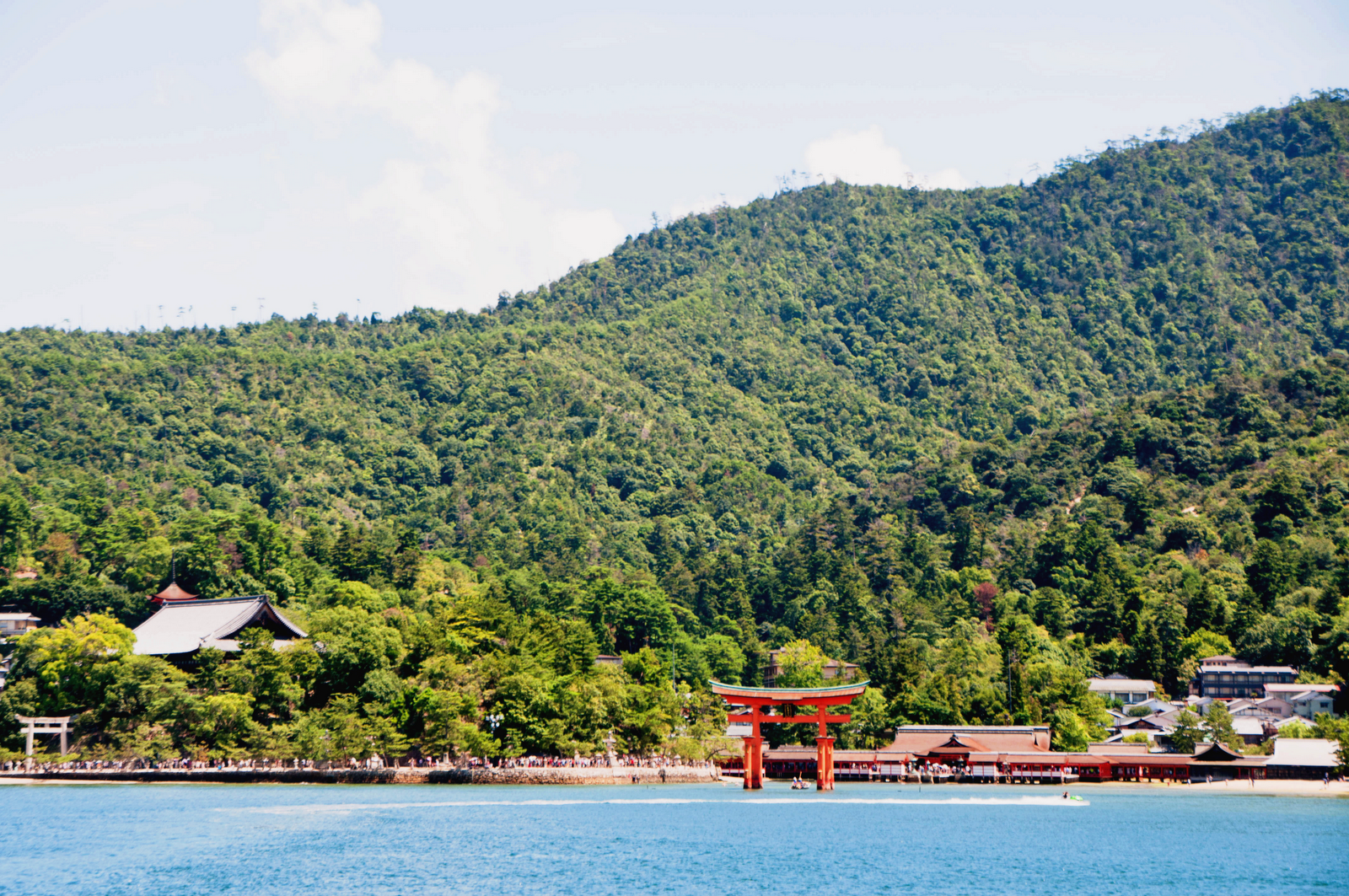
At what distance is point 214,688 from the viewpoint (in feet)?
233

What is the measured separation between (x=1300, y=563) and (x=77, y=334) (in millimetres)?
138415

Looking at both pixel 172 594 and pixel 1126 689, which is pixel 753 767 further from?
pixel 172 594

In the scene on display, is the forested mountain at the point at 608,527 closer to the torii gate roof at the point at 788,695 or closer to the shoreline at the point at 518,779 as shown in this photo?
the shoreline at the point at 518,779

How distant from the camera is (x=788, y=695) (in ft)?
232

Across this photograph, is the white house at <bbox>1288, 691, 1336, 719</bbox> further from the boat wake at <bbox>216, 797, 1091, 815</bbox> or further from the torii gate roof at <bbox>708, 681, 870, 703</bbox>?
the torii gate roof at <bbox>708, 681, 870, 703</bbox>

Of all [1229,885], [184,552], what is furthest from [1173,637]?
[184,552]

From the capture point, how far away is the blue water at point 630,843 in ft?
141

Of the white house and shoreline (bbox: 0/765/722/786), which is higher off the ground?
the white house

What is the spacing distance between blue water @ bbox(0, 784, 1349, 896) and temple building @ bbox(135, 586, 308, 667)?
10395 millimetres

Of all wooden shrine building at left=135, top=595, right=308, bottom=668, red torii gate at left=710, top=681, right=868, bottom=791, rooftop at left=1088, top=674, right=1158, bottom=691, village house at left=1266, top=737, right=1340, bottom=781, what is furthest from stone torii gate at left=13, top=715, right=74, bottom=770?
village house at left=1266, top=737, right=1340, bottom=781

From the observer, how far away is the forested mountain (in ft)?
253

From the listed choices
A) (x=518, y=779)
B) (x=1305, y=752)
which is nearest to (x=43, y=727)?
(x=518, y=779)

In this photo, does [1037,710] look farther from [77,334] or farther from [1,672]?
[77,334]

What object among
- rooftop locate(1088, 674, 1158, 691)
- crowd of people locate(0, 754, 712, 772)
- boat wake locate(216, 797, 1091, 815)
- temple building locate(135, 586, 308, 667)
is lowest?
boat wake locate(216, 797, 1091, 815)
